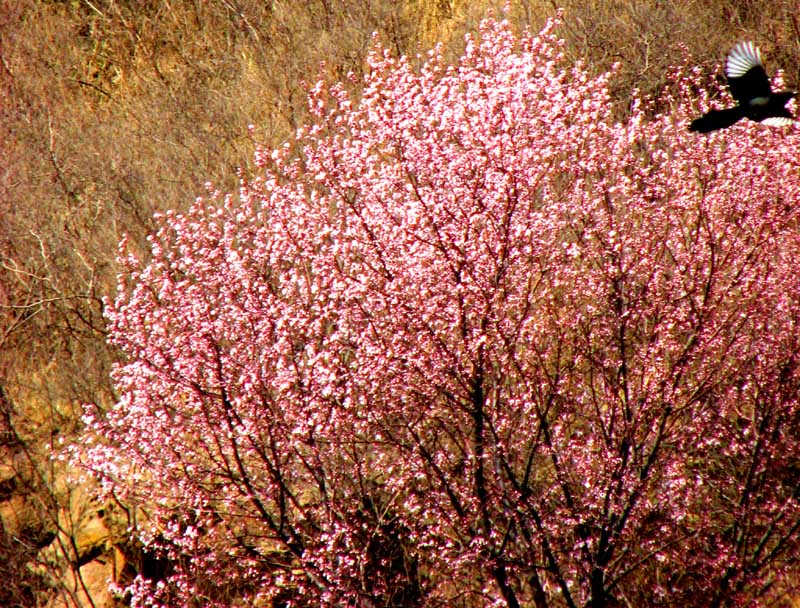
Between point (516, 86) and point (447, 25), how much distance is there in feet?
44.3

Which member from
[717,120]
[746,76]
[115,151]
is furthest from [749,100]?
[115,151]

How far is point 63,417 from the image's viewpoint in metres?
15.7

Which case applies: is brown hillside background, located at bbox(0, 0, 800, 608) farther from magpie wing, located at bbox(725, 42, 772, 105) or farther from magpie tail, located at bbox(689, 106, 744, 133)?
magpie tail, located at bbox(689, 106, 744, 133)

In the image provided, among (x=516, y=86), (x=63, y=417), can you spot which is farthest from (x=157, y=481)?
(x=63, y=417)

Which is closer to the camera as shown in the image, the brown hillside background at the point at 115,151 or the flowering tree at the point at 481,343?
the flowering tree at the point at 481,343

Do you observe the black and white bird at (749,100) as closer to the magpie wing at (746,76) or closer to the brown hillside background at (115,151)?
the magpie wing at (746,76)

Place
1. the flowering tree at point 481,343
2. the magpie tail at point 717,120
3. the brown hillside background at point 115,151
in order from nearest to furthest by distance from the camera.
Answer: the magpie tail at point 717,120, the flowering tree at point 481,343, the brown hillside background at point 115,151

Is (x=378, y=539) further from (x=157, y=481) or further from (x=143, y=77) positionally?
(x=143, y=77)

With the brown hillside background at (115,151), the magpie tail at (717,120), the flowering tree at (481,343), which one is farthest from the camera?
the brown hillside background at (115,151)

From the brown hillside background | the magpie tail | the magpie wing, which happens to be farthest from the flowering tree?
the brown hillside background

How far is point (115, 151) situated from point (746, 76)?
13999 millimetres

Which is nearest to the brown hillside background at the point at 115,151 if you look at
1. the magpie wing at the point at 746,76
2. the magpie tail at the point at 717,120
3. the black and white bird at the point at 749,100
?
the magpie wing at the point at 746,76

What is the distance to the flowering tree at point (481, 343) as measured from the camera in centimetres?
687

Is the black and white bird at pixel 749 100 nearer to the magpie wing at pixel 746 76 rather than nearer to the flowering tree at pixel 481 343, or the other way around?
the magpie wing at pixel 746 76
